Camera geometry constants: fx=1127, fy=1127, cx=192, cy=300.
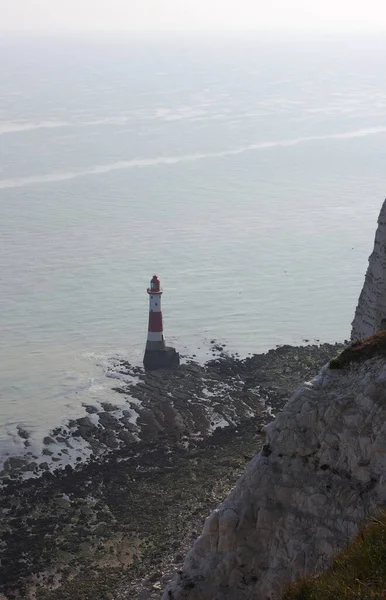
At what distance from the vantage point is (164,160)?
→ 9219 centimetres

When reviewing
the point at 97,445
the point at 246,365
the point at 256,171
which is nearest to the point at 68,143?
the point at 256,171

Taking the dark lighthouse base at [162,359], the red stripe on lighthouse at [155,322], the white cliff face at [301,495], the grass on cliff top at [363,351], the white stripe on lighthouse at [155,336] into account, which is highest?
the red stripe on lighthouse at [155,322]

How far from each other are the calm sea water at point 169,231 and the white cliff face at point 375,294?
13.7 meters

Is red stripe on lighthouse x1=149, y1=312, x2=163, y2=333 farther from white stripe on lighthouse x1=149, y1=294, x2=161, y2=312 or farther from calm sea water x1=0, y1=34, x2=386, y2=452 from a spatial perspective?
calm sea water x1=0, y1=34, x2=386, y2=452

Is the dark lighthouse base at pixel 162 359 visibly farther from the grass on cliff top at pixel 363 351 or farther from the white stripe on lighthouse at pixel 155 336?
the grass on cliff top at pixel 363 351

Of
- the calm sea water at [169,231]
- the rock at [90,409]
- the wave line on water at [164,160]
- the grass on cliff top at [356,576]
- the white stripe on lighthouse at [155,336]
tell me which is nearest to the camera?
the grass on cliff top at [356,576]

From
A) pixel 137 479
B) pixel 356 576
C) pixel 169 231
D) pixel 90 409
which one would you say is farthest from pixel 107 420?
pixel 169 231

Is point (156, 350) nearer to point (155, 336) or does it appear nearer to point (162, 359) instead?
point (162, 359)

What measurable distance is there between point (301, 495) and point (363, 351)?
213 centimetres

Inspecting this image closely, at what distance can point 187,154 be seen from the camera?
94.4 m

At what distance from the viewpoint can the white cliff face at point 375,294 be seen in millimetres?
24297

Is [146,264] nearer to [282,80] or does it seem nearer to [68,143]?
[68,143]

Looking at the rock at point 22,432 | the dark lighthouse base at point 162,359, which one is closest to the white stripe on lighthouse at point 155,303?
the dark lighthouse base at point 162,359

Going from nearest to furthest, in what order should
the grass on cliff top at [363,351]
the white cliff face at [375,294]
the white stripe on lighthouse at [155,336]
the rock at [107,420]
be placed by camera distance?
the grass on cliff top at [363,351], the white cliff face at [375,294], the rock at [107,420], the white stripe on lighthouse at [155,336]
